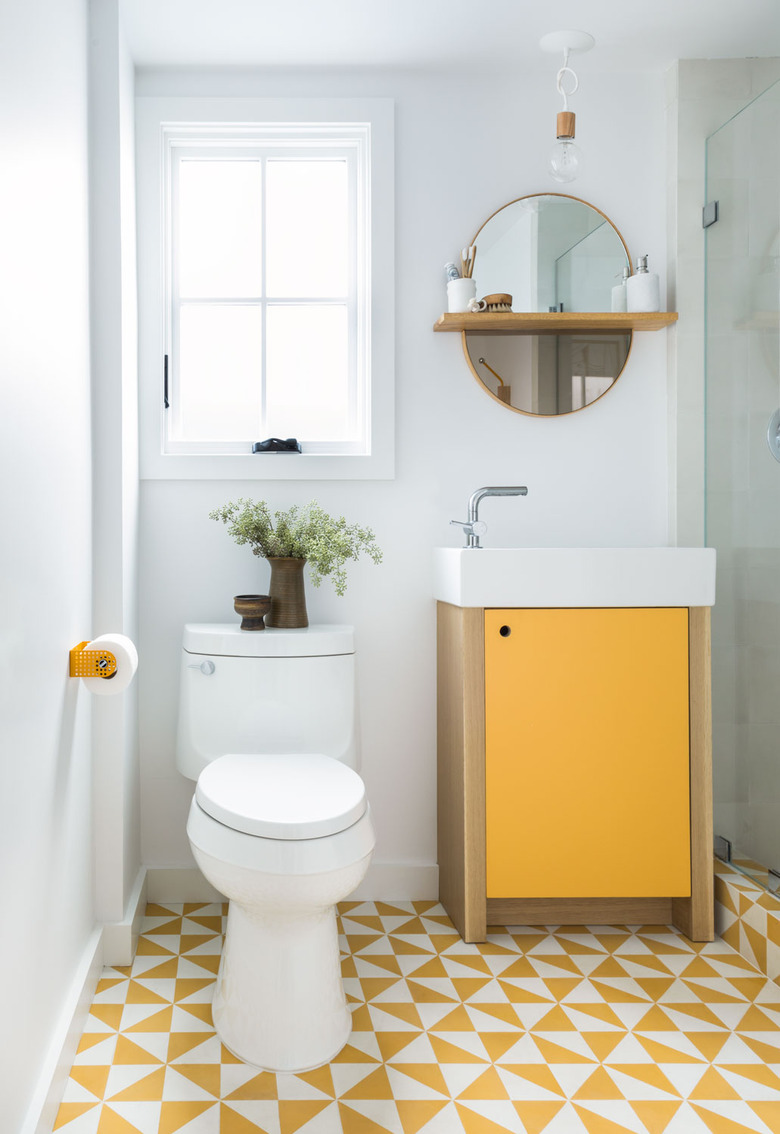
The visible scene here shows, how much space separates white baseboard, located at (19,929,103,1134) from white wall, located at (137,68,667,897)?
50 centimetres

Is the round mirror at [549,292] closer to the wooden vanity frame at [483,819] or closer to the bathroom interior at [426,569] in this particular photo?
the bathroom interior at [426,569]

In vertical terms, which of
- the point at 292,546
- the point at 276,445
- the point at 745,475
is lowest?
the point at 292,546

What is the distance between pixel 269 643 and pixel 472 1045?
93 cm

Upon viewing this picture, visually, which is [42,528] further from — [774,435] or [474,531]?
[774,435]

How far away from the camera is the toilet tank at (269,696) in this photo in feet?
6.25

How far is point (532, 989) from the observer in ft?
5.62

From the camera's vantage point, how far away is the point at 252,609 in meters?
1.97

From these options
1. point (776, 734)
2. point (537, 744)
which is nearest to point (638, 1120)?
point (537, 744)

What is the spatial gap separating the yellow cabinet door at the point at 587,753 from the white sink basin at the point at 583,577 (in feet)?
0.11

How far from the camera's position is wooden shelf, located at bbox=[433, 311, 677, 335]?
207cm

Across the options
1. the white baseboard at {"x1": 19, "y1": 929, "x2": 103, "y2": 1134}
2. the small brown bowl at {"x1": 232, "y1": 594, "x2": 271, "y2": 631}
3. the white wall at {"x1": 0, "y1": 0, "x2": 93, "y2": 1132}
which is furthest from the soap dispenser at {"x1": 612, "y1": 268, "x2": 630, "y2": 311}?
the white baseboard at {"x1": 19, "y1": 929, "x2": 103, "y2": 1134}

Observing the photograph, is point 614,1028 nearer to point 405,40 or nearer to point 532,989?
point 532,989

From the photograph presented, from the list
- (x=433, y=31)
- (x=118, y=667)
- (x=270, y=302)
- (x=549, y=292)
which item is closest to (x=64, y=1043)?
(x=118, y=667)

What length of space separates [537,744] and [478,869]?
320 millimetres
